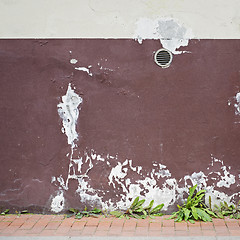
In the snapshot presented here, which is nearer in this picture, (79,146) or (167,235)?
(167,235)

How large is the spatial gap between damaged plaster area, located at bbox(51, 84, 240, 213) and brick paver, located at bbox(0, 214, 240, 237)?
25 centimetres

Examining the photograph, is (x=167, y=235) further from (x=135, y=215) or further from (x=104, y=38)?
(x=104, y=38)

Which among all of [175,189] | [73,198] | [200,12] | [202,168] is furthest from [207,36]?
[73,198]

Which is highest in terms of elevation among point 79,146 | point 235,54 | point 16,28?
point 16,28

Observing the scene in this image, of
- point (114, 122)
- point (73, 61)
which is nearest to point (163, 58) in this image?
point (114, 122)

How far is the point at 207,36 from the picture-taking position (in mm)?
5164

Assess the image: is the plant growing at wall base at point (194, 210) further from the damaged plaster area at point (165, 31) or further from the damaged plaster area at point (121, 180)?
the damaged plaster area at point (165, 31)

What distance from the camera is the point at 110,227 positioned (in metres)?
4.95

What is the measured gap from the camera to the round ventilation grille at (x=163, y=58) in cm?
520

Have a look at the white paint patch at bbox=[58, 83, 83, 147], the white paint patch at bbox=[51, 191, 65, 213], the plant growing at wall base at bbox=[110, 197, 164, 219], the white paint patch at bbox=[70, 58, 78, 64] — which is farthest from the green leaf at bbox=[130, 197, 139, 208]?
the white paint patch at bbox=[70, 58, 78, 64]

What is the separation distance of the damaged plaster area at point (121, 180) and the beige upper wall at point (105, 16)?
86cm

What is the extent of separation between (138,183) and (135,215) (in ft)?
1.35

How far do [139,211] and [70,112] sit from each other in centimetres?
157

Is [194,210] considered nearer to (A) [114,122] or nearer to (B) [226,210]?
(B) [226,210]
